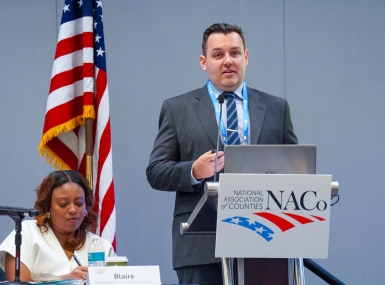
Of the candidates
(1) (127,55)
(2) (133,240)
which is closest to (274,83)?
(1) (127,55)

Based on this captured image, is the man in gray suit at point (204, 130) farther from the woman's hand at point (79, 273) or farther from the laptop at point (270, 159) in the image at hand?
the laptop at point (270, 159)

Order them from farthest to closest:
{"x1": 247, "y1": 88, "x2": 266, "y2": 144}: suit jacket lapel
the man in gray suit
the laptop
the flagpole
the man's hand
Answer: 1. the flagpole
2. {"x1": 247, "y1": 88, "x2": 266, "y2": 144}: suit jacket lapel
3. the man in gray suit
4. the man's hand
5. the laptop

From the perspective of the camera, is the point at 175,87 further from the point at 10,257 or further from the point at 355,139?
the point at 10,257

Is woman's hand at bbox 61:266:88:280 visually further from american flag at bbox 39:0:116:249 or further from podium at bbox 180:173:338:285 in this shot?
american flag at bbox 39:0:116:249

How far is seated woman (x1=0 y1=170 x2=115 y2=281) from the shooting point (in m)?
2.84

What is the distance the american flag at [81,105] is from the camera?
3924mm

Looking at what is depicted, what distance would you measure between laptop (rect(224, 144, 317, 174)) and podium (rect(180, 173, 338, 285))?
3.3 inches

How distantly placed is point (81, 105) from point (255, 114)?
1.42m

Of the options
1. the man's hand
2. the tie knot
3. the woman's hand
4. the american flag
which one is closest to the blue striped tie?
the tie knot

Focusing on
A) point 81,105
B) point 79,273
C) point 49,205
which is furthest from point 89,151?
point 79,273

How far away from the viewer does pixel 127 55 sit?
4.73 m

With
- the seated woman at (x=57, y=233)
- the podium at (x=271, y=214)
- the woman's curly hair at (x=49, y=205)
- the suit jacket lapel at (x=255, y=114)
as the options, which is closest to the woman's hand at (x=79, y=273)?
the seated woman at (x=57, y=233)

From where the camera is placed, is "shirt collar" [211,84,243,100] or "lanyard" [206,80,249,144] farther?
"shirt collar" [211,84,243,100]

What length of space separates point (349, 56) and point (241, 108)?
7.06 feet
